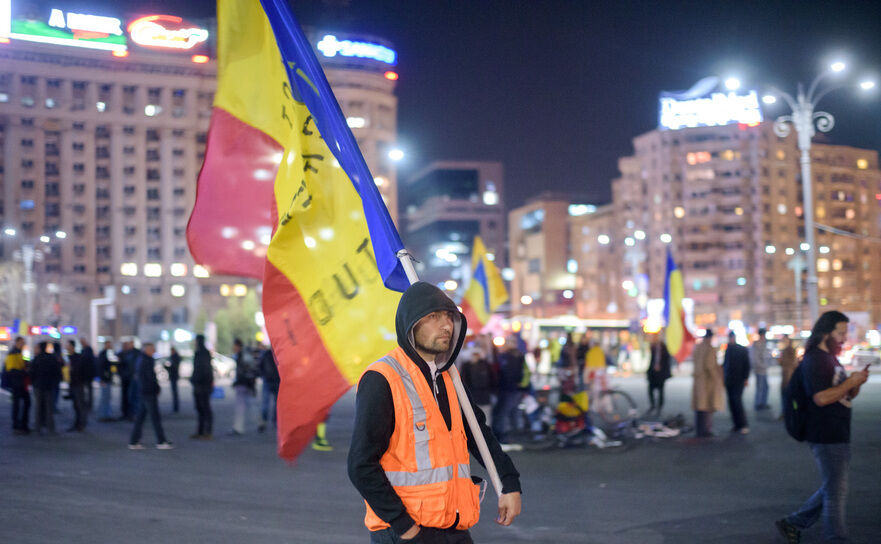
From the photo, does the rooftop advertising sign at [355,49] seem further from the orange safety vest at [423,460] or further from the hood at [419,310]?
the orange safety vest at [423,460]

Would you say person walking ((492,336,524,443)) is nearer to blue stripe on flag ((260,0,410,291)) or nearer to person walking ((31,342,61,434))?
person walking ((31,342,61,434))

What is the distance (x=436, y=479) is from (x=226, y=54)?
3.98 meters

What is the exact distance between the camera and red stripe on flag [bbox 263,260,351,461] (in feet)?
17.7

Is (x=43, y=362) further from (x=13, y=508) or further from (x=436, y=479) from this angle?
(x=436, y=479)

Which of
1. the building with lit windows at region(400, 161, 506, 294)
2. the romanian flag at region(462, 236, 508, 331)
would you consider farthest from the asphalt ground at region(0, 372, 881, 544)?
the building with lit windows at region(400, 161, 506, 294)

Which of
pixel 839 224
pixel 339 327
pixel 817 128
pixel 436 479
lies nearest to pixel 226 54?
pixel 339 327

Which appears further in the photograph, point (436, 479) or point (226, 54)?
point (226, 54)

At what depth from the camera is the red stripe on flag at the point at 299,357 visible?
213 inches

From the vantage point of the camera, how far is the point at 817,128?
78.6ft

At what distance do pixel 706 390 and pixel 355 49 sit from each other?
365 feet

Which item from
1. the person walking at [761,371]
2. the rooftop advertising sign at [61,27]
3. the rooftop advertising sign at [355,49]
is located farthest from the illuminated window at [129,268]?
the person walking at [761,371]

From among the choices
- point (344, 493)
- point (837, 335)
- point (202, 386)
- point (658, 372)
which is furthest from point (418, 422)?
point (658, 372)

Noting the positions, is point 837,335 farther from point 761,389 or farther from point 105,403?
point 105,403

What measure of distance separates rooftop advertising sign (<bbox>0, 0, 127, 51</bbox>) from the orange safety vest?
405ft
